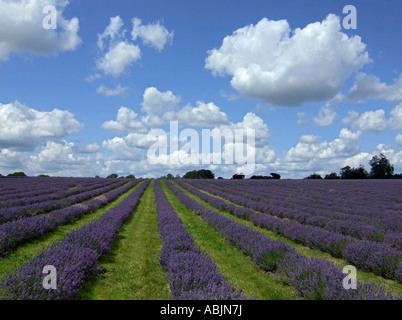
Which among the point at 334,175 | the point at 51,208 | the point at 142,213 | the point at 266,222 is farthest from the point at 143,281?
the point at 334,175

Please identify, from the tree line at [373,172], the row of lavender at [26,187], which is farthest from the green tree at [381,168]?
the row of lavender at [26,187]

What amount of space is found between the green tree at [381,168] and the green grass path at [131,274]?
242 feet

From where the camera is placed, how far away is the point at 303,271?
5070 millimetres

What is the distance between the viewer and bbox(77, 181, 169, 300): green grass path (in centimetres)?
473

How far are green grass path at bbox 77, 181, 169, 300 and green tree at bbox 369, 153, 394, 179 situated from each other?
73.6 metres

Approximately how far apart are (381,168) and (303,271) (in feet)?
258

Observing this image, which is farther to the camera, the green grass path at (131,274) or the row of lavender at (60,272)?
the green grass path at (131,274)

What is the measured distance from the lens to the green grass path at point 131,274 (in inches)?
186

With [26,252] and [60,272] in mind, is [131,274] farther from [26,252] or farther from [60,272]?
[26,252]

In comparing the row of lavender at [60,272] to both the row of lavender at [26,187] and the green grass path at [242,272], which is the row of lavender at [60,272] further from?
the row of lavender at [26,187]

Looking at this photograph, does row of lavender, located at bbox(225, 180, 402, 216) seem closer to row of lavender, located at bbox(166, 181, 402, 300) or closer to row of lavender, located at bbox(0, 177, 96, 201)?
row of lavender, located at bbox(166, 181, 402, 300)

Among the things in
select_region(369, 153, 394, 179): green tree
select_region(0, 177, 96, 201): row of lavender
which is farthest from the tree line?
select_region(0, 177, 96, 201): row of lavender

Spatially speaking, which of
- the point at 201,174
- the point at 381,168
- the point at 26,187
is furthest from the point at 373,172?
the point at 26,187
